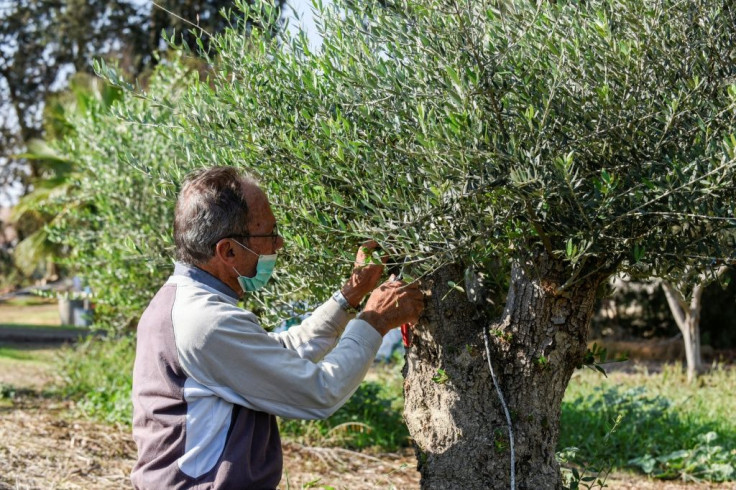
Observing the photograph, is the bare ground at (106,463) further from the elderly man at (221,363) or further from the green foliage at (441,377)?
the elderly man at (221,363)

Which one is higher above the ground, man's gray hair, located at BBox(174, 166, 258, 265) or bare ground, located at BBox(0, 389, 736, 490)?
man's gray hair, located at BBox(174, 166, 258, 265)

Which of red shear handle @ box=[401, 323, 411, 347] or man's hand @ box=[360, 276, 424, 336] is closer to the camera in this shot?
man's hand @ box=[360, 276, 424, 336]

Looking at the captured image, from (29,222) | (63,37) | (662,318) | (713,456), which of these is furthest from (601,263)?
(63,37)

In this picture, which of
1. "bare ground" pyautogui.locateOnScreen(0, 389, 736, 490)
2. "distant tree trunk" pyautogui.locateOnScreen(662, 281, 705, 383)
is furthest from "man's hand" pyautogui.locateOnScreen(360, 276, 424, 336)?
"distant tree trunk" pyautogui.locateOnScreen(662, 281, 705, 383)

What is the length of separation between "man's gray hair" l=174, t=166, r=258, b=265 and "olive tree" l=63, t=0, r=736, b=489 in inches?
12.7

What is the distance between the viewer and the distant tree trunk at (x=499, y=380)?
10.9 ft

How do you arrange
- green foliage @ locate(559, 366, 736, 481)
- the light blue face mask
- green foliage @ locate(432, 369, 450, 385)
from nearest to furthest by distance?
the light blue face mask → green foliage @ locate(432, 369, 450, 385) → green foliage @ locate(559, 366, 736, 481)

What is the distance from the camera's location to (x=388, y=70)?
2.97 m

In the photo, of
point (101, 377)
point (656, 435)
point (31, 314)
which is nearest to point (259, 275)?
point (656, 435)

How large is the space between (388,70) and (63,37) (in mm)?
32340

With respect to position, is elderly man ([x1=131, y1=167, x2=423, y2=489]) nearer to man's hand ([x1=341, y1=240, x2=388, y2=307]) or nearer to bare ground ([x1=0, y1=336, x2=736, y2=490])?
man's hand ([x1=341, y1=240, x2=388, y2=307])

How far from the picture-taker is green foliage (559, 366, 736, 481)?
6738 mm

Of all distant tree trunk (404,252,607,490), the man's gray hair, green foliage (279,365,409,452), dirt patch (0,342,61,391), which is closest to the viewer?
the man's gray hair

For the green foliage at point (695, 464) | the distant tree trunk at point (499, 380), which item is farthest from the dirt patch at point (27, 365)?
the distant tree trunk at point (499, 380)
